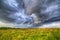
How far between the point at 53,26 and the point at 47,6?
0.28m

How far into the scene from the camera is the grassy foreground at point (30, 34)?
1.56 m

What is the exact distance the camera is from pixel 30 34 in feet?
5.19

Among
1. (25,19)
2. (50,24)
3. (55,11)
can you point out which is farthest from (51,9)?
(25,19)

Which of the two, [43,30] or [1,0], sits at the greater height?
[1,0]

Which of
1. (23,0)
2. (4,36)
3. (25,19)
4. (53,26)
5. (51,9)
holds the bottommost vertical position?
(4,36)

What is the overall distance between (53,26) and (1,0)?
0.78 m

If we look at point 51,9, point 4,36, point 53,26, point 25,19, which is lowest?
point 4,36

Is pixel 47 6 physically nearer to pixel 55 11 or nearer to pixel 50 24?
pixel 55 11

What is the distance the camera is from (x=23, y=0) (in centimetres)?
156

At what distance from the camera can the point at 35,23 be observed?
1599 mm

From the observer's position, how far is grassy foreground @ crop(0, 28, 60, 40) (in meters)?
1.56

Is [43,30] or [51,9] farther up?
[51,9]

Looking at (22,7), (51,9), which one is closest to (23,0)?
(22,7)

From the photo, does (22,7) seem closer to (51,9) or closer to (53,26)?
(51,9)
